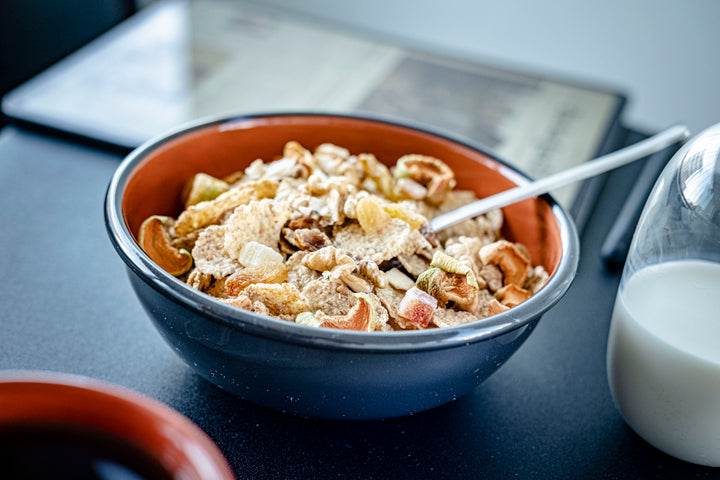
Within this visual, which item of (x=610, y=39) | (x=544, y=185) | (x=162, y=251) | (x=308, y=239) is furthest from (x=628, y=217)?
(x=610, y=39)

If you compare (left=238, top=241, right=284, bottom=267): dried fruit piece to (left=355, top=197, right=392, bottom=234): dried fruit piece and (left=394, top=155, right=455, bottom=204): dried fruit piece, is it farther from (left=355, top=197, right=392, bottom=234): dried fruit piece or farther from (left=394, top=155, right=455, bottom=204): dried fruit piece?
(left=394, top=155, right=455, bottom=204): dried fruit piece

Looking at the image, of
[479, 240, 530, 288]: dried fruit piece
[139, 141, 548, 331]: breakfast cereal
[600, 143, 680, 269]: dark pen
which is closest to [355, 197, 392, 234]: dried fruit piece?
[139, 141, 548, 331]: breakfast cereal

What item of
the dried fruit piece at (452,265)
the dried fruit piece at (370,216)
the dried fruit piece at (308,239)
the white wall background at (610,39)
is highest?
the dried fruit piece at (370,216)

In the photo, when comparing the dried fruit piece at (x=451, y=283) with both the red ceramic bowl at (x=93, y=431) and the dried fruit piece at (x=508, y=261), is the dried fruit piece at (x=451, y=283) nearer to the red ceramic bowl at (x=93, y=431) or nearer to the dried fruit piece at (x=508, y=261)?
the dried fruit piece at (x=508, y=261)

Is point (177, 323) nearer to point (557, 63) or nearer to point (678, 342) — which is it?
point (678, 342)

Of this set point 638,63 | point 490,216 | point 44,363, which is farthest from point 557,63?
point 44,363

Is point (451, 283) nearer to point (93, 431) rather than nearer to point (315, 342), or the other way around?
point (315, 342)

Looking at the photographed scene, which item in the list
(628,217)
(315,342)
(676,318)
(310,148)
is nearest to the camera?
(315,342)

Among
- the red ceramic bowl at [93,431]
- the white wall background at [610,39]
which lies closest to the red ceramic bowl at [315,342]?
the red ceramic bowl at [93,431]
